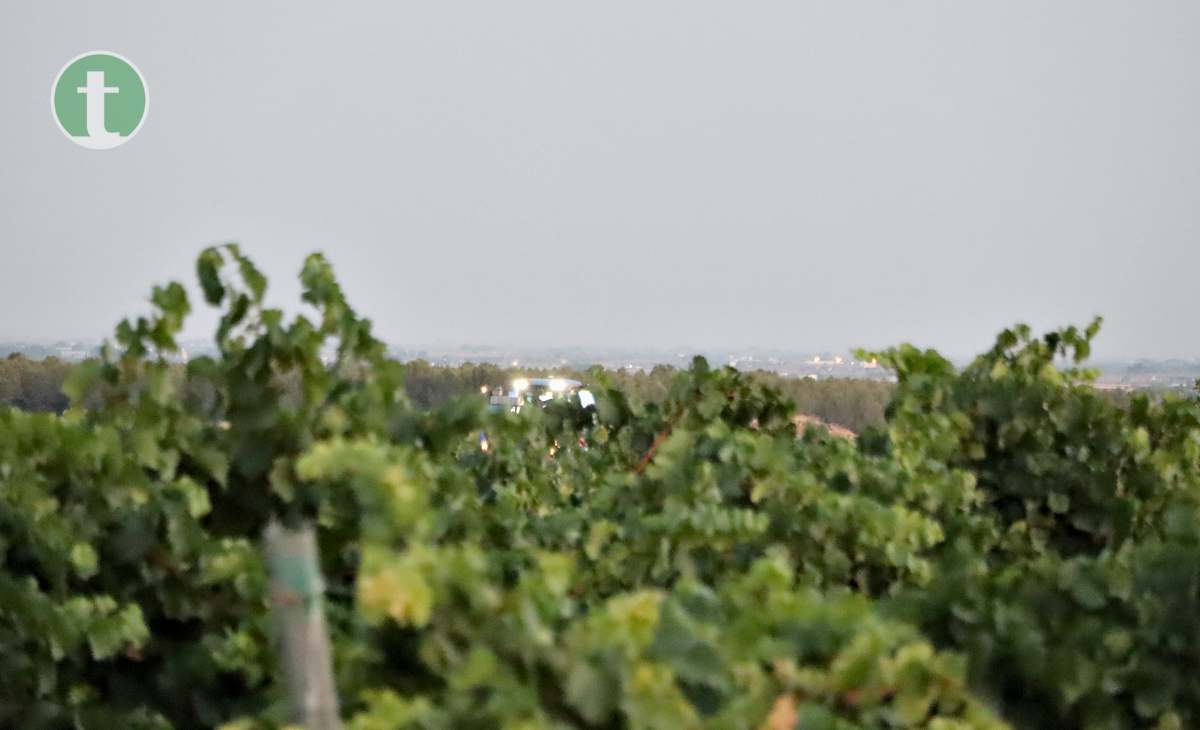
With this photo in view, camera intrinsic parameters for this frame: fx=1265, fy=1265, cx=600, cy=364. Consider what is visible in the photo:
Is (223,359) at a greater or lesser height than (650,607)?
greater

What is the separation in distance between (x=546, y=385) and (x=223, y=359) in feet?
9.80

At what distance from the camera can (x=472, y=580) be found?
4.64ft

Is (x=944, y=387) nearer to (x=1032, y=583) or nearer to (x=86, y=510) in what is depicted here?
(x=1032, y=583)

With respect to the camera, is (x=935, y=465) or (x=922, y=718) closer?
(x=922, y=718)

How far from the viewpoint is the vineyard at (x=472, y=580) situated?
143 cm

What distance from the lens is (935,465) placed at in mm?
3801

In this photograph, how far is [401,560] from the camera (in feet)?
4.43

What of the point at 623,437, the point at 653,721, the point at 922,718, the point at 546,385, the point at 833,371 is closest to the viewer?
the point at 653,721

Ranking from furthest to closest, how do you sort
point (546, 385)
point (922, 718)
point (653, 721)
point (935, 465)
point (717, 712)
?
point (546, 385) < point (935, 465) < point (922, 718) < point (717, 712) < point (653, 721)

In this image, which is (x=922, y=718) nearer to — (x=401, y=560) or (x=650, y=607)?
(x=650, y=607)

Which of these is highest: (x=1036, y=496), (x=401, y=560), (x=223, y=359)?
(x=223, y=359)

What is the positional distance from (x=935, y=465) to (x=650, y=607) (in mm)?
2581

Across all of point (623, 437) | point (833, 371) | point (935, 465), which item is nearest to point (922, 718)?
point (935, 465)

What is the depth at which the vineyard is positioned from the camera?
1429mm
